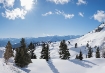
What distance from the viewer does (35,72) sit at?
150 feet

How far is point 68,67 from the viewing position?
54.7 metres

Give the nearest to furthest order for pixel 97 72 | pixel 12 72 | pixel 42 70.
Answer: pixel 12 72 → pixel 42 70 → pixel 97 72

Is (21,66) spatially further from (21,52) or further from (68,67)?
(68,67)

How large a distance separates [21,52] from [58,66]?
14.4 meters

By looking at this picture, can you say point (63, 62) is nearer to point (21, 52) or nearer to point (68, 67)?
point (68, 67)

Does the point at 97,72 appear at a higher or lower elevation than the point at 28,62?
lower

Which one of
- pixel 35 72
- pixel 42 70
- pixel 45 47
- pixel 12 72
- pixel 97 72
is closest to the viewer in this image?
pixel 12 72

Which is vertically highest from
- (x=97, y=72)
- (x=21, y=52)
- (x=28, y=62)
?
(x=21, y=52)

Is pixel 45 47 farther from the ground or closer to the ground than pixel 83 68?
farther from the ground

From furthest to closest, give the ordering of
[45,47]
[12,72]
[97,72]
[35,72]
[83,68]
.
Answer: [45,47]
[83,68]
[97,72]
[35,72]
[12,72]

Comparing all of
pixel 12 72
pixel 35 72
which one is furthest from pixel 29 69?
pixel 12 72

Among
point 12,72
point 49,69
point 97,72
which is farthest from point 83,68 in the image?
point 12,72

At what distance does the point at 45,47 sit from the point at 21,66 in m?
18.0

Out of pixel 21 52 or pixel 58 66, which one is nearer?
pixel 21 52
